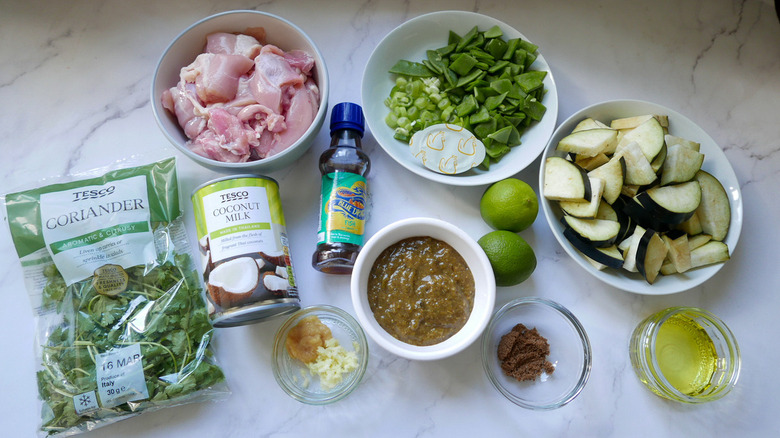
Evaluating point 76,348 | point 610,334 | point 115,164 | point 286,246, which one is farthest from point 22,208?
point 610,334

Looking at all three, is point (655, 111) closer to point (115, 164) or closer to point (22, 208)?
point (115, 164)

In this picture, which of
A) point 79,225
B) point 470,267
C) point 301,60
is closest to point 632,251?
point 470,267

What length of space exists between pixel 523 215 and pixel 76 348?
1145 mm

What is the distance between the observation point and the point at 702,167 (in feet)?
4.30

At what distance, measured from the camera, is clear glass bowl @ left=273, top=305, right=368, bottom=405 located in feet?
3.92

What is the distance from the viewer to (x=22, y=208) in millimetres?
1221

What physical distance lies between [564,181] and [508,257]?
25 cm

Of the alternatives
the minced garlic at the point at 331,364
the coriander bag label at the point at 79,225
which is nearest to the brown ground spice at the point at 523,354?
the minced garlic at the point at 331,364

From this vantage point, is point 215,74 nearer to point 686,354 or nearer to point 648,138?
point 648,138

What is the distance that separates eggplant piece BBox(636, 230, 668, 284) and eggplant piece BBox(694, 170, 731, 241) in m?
0.15

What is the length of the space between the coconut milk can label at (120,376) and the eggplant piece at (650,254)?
48.9 inches

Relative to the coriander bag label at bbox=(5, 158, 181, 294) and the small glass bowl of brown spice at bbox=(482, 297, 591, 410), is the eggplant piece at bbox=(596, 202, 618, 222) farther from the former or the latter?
the coriander bag label at bbox=(5, 158, 181, 294)

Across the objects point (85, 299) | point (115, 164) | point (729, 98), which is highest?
point (729, 98)

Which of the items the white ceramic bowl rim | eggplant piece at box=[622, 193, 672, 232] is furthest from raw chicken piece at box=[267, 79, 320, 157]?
eggplant piece at box=[622, 193, 672, 232]
